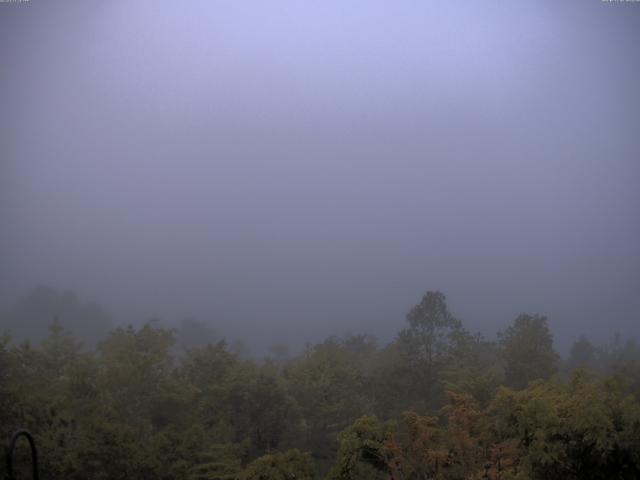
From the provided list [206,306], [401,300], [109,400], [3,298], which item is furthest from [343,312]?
[109,400]

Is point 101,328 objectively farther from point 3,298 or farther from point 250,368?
point 250,368

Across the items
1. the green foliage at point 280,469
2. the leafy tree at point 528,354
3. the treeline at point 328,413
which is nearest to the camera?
the green foliage at point 280,469

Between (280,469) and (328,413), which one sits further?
(328,413)

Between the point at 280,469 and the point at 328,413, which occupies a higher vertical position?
the point at 280,469

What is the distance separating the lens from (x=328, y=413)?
2259 centimetres

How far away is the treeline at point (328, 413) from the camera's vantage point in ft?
42.6

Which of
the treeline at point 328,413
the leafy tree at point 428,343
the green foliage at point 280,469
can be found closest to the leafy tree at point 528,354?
the treeline at point 328,413

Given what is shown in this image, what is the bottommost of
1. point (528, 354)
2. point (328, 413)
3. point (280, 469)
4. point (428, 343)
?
point (328, 413)

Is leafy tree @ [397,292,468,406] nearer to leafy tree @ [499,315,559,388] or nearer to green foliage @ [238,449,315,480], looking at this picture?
leafy tree @ [499,315,559,388]

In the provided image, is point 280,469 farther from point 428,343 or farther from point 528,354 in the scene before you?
point 528,354

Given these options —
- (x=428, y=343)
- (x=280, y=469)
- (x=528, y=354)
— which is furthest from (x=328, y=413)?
(x=528, y=354)

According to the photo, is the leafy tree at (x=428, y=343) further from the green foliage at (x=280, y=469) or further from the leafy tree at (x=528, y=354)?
the green foliage at (x=280, y=469)

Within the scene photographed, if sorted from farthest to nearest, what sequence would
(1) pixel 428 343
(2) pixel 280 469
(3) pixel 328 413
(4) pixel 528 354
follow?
(1) pixel 428 343, (4) pixel 528 354, (3) pixel 328 413, (2) pixel 280 469

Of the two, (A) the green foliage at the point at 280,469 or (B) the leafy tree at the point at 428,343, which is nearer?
(A) the green foliage at the point at 280,469
